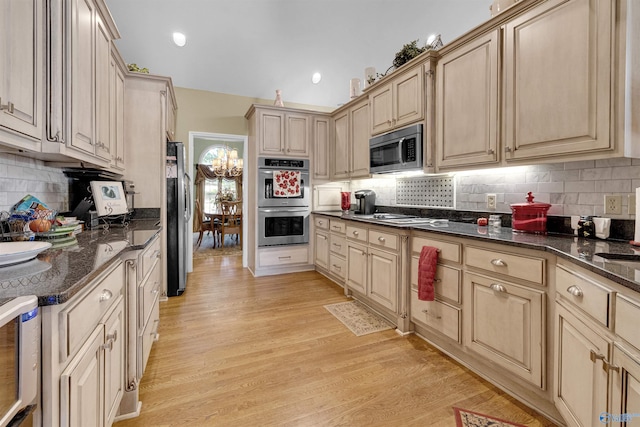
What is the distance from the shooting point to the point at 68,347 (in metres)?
0.84

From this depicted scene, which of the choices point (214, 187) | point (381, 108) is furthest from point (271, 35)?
point (214, 187)

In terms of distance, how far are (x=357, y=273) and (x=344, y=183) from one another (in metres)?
1.90

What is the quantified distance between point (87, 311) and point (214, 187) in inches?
322

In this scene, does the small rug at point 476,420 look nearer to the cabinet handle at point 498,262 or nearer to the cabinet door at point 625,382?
the cabinet door at point 625,382

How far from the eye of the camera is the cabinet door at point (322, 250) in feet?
12.9

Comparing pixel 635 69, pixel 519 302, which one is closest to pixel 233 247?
pixel 519 302

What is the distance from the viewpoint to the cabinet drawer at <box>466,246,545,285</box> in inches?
59.0

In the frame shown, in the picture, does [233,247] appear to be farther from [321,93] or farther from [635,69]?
[635,69]

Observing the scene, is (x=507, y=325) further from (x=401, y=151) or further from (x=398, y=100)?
(x=398, y=100)

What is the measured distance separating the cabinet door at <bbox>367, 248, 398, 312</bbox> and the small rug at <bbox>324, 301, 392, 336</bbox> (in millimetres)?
174

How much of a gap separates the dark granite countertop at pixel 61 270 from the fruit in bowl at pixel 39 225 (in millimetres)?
162

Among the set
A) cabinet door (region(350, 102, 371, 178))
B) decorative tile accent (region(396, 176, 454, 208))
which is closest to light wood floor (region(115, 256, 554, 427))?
decorative tile accent (region(396, 176, 454, 208))

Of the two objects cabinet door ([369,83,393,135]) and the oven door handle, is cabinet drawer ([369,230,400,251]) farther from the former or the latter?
the oven door handle

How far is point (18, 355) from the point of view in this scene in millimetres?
676
